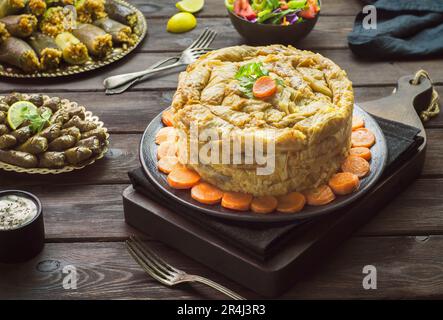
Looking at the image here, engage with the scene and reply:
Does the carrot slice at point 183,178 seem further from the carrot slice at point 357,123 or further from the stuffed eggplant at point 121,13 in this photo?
the stuffed eggplant at point 121,13

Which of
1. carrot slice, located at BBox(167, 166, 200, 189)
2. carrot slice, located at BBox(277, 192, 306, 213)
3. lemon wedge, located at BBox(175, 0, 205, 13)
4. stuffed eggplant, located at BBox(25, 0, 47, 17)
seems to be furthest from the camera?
lemon wedge, located at BBox(175, 0, 205, 13)

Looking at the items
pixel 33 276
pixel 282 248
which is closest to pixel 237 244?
pixel 282 248

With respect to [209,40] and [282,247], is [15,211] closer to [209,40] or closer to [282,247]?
[282,247]

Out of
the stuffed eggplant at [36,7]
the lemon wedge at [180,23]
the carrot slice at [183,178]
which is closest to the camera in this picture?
the carrot slice at [183,178]

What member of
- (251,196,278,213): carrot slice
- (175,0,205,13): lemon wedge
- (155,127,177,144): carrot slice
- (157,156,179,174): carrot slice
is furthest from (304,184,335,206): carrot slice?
(175,0,205,13): lemon wedge

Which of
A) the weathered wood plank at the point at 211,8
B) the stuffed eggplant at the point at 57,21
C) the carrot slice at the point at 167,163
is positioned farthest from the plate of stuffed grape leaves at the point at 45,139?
the weathered wood plank at the point at 211,8

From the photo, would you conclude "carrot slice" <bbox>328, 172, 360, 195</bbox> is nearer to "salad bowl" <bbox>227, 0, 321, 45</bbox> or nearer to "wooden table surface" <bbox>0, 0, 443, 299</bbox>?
"wooden table surface" <bbox>0, 0, 443, 299</bbox>
